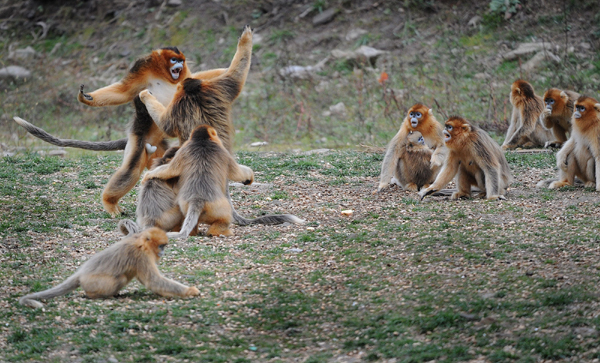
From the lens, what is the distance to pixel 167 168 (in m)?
6.04

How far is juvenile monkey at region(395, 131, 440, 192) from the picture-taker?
7.95 m

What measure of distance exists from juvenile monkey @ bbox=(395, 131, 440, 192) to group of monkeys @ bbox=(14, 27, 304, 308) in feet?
6.79

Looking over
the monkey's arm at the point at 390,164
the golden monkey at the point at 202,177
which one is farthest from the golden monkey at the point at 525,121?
the golden monkey at the point at 202,177

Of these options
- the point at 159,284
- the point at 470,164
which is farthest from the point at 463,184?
the point at 159,284

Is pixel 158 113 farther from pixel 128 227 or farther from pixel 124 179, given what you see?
pixel 128 227

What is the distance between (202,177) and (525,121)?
5.90 meters

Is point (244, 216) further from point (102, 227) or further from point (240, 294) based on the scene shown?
point (240, 294)

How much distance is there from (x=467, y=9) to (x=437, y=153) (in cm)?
889

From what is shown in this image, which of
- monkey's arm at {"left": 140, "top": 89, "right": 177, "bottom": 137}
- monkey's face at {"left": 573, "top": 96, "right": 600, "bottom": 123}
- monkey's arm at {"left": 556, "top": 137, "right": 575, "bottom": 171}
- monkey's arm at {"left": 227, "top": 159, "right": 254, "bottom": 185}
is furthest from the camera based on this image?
monkey's arm at {"left": 556, "top": 137, "right": 575, "bottom": 171}

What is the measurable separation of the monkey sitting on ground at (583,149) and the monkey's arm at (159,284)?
4.59 meters

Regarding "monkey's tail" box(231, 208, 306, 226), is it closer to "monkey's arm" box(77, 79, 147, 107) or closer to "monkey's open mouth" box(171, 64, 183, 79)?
"monkey's open mouth" box(171, 64, 183, 79)

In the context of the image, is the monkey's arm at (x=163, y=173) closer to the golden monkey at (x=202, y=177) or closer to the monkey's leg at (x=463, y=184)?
the golden monkey at (x=202, y=177)

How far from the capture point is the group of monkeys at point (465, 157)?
23.4 ft

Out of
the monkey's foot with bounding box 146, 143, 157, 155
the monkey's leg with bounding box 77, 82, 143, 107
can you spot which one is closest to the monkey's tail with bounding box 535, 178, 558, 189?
the monkey's foot with bounding box 146, 143, 157, 155
